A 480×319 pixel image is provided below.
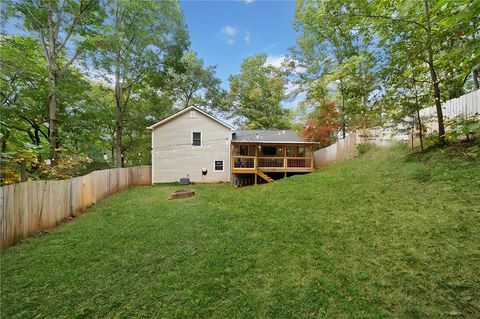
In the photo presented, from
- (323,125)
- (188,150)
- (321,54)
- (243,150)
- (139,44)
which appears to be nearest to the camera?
(139,44)

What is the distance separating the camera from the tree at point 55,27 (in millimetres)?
10141

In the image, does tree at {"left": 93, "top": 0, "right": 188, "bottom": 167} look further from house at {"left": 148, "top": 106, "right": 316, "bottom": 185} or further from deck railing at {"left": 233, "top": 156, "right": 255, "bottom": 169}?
deck railing at {"left": 233, "top": 156, "right": 255, "bottom": 169}

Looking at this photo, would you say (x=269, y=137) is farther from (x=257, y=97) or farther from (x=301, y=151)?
(x=257, y=97)

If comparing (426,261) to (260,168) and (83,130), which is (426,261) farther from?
(83,130)

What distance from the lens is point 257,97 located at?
26953 mm

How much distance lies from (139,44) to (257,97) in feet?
47.8

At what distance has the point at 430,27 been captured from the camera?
599cm

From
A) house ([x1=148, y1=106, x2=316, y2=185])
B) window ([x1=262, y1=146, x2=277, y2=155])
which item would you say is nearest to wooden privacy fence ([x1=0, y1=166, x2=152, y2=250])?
house ([x1=148, y1=106, x2=316, y2=185])

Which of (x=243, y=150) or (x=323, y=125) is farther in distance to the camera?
(x=323, y=125)

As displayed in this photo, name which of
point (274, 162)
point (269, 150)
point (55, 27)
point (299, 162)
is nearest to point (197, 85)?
point (269, 150)

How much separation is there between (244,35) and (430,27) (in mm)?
10318

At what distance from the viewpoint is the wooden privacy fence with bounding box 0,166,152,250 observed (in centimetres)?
523

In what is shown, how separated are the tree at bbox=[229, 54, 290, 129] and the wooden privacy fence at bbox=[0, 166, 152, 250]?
19.8 meters

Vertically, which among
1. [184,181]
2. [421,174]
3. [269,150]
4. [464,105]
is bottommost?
[184,181]
